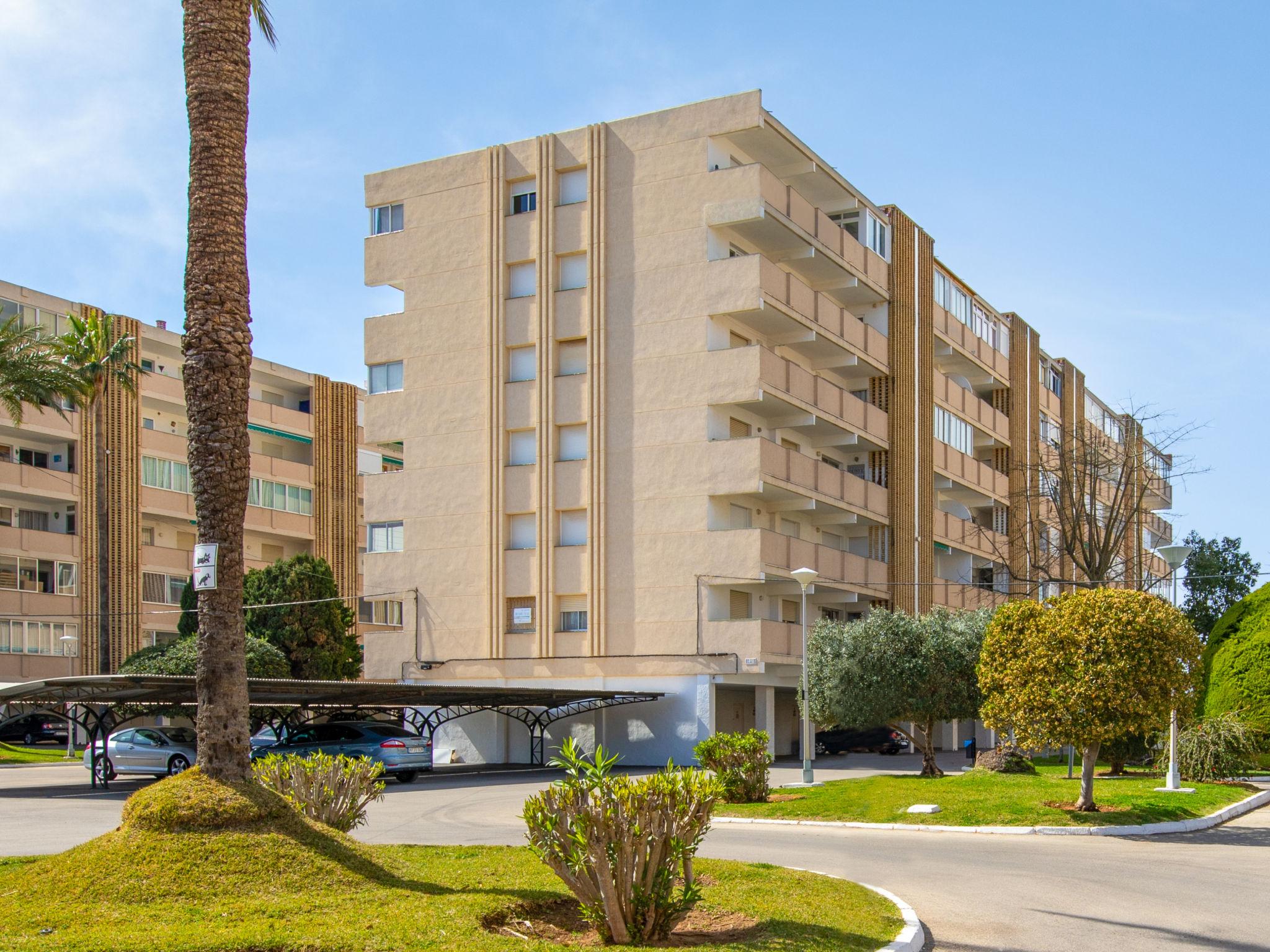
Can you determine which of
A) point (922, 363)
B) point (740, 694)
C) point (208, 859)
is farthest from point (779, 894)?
point (922, 363)

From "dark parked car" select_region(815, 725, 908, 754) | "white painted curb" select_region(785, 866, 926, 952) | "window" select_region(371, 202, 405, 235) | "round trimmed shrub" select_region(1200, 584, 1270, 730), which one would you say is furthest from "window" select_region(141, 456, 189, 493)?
"white painted curb" select_region(785, 866, 926, 952)

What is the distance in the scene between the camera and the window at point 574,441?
4338cm

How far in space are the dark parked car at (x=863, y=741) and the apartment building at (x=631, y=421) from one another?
1523 millimetres

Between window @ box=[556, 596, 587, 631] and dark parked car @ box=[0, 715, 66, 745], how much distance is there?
89.9 ft

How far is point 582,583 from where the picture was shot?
4272cm

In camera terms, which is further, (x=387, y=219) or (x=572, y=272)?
(x=387, y=219)

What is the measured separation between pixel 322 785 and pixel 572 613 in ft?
94.3

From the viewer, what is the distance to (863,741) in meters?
49.8

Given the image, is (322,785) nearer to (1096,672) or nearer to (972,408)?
(1096,672)

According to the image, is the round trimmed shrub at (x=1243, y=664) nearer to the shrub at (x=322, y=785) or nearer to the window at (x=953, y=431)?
the window at (x=953, y=431)

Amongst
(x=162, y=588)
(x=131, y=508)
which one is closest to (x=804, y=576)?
(x=131, y=508)

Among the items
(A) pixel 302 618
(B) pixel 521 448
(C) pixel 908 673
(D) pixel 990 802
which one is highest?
(B) pixel 521 448

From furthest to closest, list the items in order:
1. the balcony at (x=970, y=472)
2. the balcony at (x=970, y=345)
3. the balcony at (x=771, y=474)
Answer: the balcony at (x=970, y=345)
the balcony at (x=970, y=472)
the balcony at (x=771, y=474)

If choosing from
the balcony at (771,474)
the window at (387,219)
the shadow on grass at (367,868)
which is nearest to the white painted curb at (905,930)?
the shadow on grass at (367,868)
